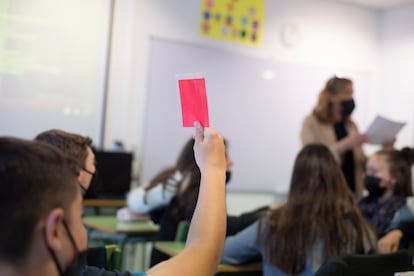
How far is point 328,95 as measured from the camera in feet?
12.7

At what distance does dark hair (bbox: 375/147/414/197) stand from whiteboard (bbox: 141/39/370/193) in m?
2.12

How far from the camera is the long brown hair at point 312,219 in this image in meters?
2.27

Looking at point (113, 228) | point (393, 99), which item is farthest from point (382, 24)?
point (113, 228)

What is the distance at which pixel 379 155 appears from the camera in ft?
10.6

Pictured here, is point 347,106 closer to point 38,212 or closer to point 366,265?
point 366,265

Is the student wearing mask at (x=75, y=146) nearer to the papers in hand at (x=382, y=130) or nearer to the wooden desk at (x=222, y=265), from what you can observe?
the wooden desk at (x=222, y=265)

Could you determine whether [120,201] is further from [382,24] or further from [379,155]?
[382,24]

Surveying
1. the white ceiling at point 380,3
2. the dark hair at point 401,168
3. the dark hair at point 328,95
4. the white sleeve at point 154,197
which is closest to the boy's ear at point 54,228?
the white sleeve at point 154,197

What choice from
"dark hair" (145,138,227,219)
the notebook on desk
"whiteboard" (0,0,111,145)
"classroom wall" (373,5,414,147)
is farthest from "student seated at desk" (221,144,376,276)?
"classroom wall" (373,5,414,147)

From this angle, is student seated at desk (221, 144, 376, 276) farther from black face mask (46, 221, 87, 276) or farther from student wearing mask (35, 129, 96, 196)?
black face mask (46, 221, 87, 276)

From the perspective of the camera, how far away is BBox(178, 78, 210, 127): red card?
1.11 metres

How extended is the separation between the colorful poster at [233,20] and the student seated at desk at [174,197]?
2510 millimetres

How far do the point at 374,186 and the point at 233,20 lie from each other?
2721 millimetres

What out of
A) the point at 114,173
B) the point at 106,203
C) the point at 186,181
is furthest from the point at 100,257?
the point at 114,173
